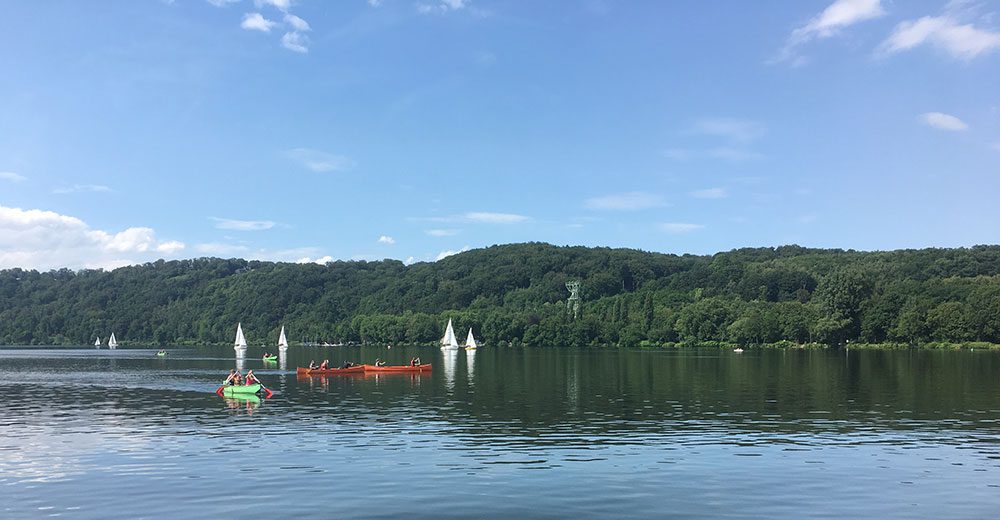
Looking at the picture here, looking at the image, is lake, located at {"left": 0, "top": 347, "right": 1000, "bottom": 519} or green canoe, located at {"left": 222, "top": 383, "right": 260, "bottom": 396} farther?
green canoe, located at {"left": 222, "top": 383, "right": 260, "bottom": 396}

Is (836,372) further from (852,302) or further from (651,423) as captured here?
(852,302)

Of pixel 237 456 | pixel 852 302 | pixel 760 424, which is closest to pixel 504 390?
pixel 760 424

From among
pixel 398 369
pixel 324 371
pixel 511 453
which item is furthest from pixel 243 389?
pixel 398 369

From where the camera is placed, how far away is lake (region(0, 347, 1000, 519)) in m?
28.2

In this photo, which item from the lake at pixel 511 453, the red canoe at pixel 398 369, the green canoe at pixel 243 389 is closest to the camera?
the lake at pixel 511 453

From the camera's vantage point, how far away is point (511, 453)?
37844 mm

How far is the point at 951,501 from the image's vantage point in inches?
1134

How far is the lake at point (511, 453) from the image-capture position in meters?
28.2

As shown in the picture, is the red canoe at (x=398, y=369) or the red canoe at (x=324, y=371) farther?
the red canoe at (x=398, y=369)

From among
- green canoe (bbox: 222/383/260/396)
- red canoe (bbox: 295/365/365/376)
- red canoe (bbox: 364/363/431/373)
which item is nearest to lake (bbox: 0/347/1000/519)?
green canoe (bbox: 222/383/260/396)

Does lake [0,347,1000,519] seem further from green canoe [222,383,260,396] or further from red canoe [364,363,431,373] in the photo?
red canoe [364,363,431,373]

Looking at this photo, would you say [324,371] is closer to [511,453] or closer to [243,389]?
[243,389]

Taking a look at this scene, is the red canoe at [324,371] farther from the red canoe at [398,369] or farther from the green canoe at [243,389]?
the green canoe at [243,389]

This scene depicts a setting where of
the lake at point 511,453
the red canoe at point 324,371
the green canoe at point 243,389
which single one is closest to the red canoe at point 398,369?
the red canoe at point 324,371
